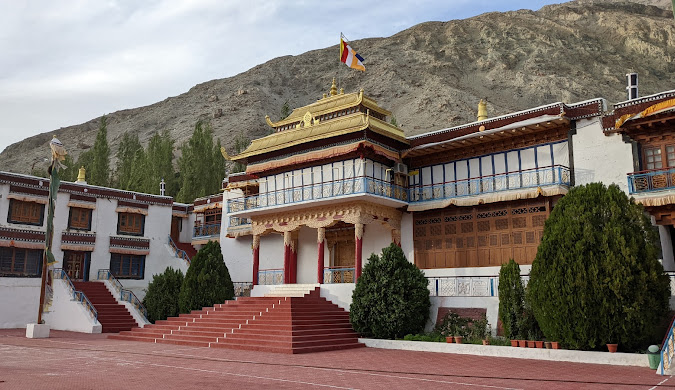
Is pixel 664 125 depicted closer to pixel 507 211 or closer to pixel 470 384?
pixel 507 211

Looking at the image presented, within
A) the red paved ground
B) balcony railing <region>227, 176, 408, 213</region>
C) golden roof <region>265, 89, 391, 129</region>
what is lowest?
the red paved ground

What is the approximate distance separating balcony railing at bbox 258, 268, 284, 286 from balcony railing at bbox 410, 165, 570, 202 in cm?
746

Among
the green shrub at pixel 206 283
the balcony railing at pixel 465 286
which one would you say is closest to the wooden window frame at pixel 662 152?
the balcony railing at pixel 465 286

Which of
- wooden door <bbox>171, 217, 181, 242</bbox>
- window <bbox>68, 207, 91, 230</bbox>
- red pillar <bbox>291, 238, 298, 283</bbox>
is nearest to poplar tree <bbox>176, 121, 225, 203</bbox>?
wooden door <bbox>171, 217, 181, 242</bbox>

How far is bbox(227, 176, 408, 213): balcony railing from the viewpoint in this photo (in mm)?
22016

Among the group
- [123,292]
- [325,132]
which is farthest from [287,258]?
[123,292]

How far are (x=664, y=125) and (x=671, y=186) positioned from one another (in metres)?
2.10

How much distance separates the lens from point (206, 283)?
23.2 metres

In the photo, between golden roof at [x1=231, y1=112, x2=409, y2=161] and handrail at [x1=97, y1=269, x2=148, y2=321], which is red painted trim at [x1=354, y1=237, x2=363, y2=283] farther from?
handrail at [x1=97, y1=269, x2=148, y2=321]

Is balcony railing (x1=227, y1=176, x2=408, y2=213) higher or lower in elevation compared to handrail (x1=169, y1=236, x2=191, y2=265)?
higher

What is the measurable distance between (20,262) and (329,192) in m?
15.7

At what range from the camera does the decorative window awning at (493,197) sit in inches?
761

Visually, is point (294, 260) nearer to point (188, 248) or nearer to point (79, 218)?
point (188, 248)

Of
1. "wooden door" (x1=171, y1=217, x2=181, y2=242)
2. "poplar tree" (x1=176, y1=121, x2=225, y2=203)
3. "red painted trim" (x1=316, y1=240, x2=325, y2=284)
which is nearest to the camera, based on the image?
"red painted trim" (x1=316, y1=240, x2=325, y2=284)
